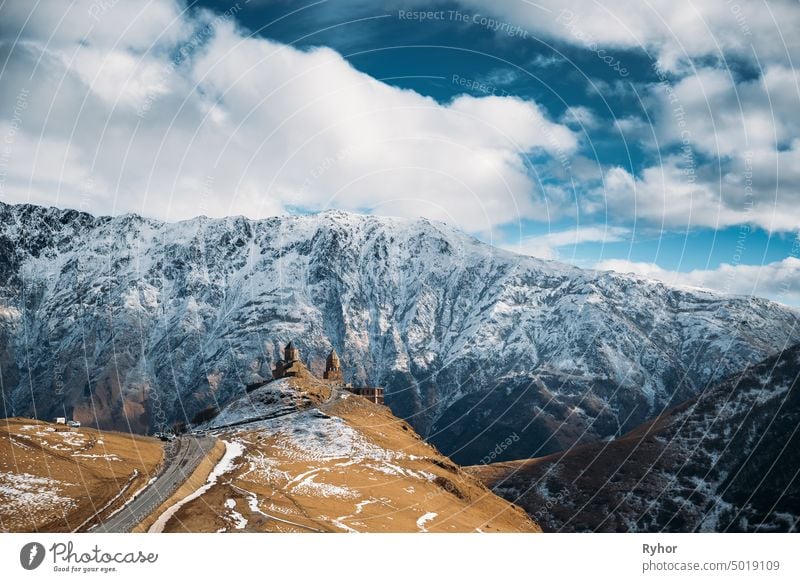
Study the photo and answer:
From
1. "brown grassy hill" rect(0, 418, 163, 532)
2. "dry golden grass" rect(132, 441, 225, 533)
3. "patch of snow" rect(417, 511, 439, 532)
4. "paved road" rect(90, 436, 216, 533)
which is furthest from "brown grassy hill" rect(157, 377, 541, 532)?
"brown grassy hill" rect(0, 418, 163, 532)

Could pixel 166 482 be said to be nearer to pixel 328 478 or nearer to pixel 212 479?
pixel 212 479

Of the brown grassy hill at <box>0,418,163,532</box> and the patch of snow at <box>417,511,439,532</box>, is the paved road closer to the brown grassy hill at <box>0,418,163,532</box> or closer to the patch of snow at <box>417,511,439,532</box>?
the brown grassy hill at <box>0,418,163,532</box>

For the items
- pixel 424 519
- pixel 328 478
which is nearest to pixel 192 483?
pixel 328 478

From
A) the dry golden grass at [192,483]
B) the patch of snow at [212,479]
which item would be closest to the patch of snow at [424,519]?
the patch of snow at [212,479]

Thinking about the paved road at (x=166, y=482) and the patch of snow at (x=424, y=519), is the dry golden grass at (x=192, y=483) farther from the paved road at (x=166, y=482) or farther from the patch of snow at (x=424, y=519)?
Result: the patch of snow at (x=424, y=519)
